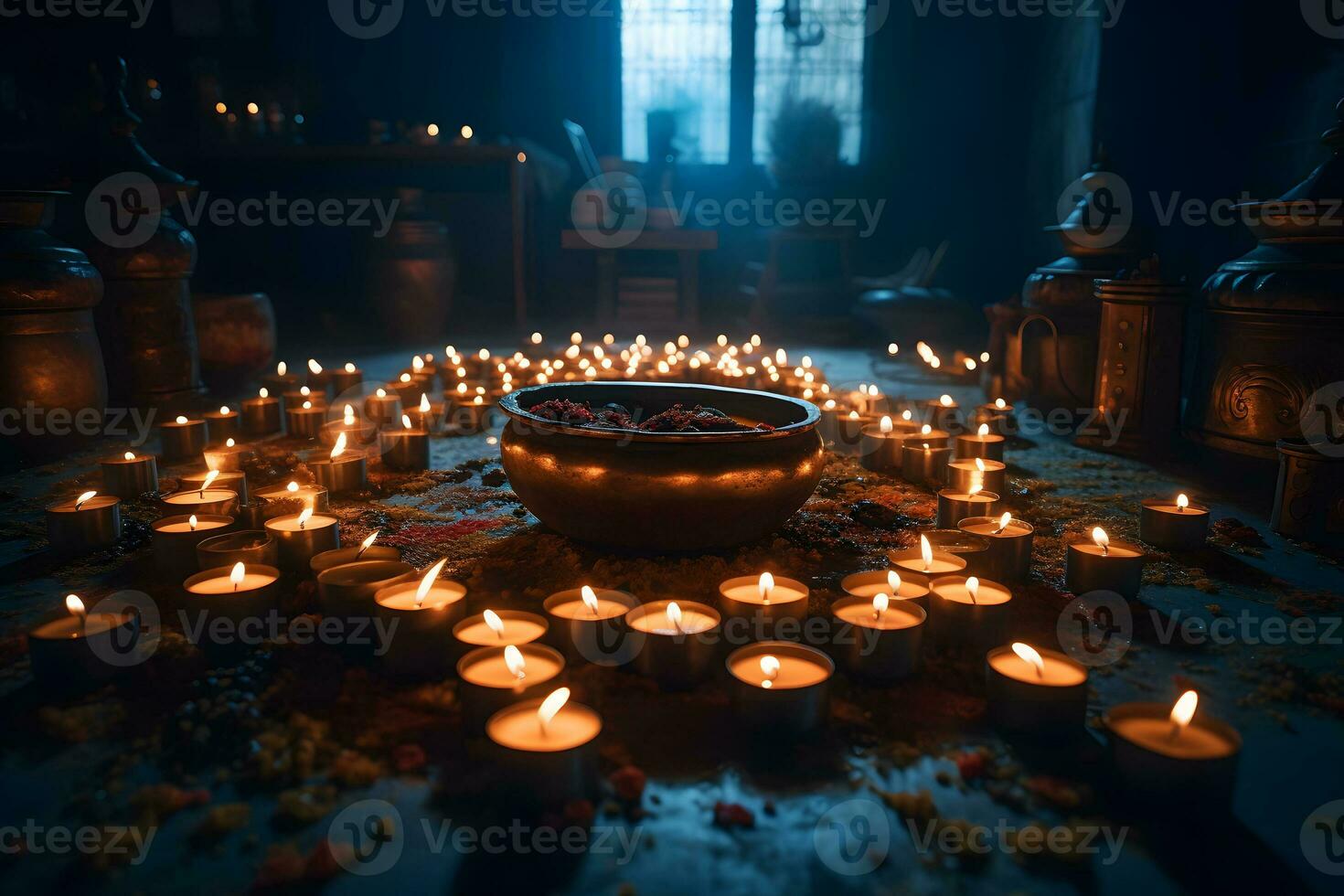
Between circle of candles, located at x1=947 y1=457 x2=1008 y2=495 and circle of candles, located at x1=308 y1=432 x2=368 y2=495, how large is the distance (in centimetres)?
215

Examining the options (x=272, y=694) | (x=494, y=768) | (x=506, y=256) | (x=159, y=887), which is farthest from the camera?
(x=506, y=256)

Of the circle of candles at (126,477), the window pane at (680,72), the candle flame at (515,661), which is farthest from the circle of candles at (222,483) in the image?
the window pane at (680,72)

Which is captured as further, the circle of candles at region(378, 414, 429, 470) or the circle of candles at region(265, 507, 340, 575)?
the circle of candles at region(378, 414, 429, 470)

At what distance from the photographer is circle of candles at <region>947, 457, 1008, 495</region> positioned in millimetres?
3082

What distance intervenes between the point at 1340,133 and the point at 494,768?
3.59 metres

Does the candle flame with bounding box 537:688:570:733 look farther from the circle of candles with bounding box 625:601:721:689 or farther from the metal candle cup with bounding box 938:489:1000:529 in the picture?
A: the metal candle cup with bounding box 938:489:1000:529

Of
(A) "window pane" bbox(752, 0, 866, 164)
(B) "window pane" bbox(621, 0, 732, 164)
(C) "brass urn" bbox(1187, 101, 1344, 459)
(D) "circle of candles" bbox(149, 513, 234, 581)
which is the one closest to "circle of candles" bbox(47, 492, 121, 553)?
(D) "circle of candles" bbox(149, 513, 234, 581)

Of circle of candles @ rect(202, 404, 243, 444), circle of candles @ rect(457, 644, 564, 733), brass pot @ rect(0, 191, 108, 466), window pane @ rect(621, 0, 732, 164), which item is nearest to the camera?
circle of candles @ rect(457, 644, 564, 733)

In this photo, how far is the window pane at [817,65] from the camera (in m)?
9.81

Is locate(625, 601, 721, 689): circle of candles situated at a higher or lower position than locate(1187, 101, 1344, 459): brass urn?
lower

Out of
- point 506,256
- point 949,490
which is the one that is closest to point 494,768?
point 949,490

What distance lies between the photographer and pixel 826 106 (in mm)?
9820

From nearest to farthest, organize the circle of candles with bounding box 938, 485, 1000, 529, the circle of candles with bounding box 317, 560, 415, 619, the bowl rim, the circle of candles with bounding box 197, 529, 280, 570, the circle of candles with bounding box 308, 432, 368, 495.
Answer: the circle of candles with bounding box 317, 560, 415, 619
the circle of candles with bounding box 197, 529, 280, 570
the bowl rim
the circle of candles with bounding box 938, 485, 1000, 529
the circle of candles with bounding box 308, 432, 368, 495

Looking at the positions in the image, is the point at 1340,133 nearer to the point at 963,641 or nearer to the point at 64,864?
the point at 963,641
